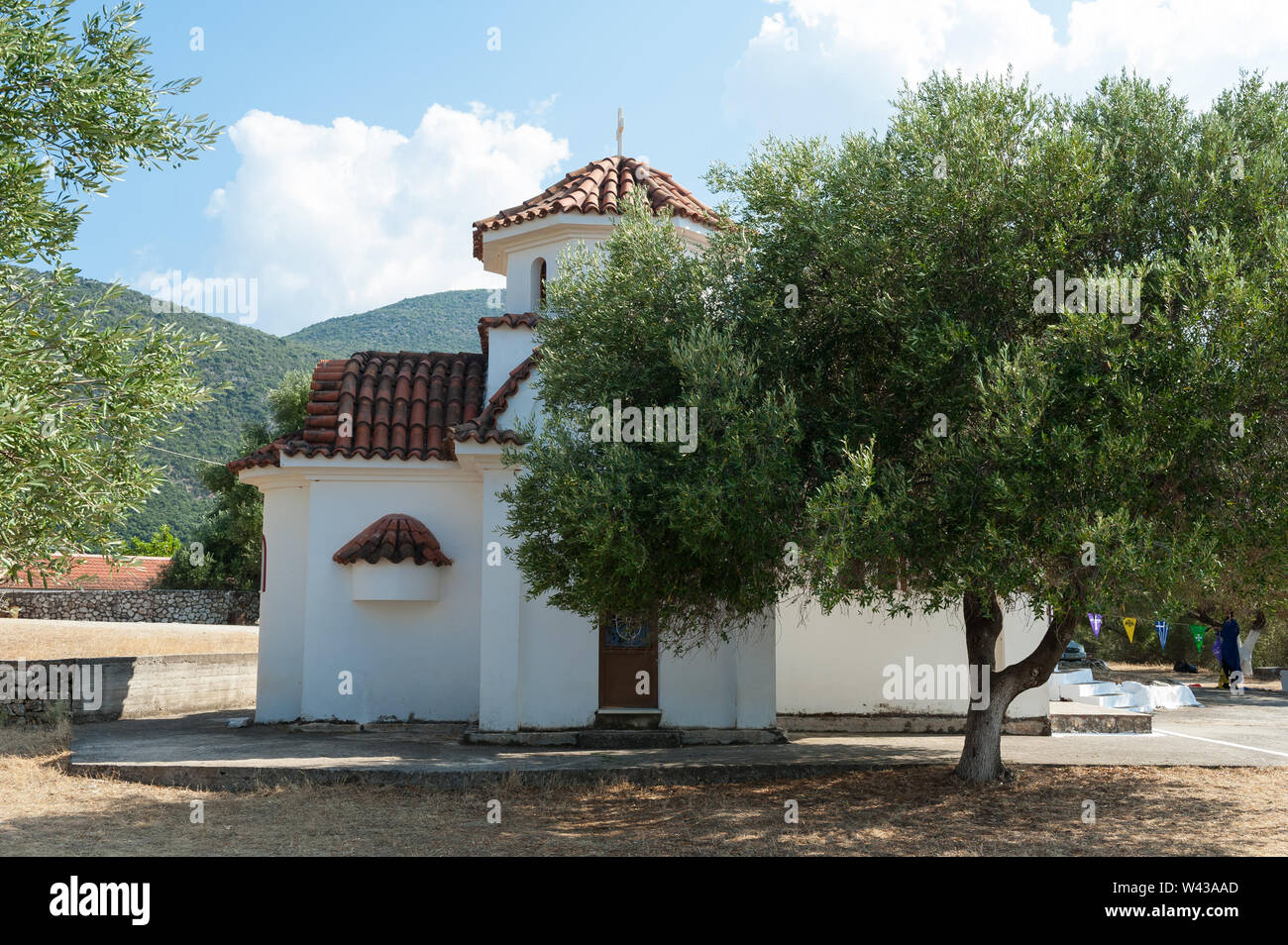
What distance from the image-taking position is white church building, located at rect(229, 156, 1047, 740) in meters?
14.1

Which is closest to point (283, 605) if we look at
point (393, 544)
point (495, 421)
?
point (393, 544)

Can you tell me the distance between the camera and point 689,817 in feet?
32.9

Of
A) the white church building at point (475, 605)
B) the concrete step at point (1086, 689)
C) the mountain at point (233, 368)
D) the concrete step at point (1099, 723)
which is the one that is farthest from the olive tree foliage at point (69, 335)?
the mountain at point (233, 368)

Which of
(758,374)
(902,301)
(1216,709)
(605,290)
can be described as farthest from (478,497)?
(1216,709)

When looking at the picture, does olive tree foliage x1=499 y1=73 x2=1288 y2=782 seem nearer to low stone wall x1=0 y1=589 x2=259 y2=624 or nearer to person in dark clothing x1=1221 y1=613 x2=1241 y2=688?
person in dark clothing x1=1221 y1=613 x2=1241 y2=688

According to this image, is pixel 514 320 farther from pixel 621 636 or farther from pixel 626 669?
pixel 626 669

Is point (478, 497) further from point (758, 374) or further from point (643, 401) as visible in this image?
point (758, 374)

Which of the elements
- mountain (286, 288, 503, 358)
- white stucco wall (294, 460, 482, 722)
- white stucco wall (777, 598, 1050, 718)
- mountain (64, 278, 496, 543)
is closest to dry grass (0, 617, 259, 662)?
white stucco wall (294, 460, 482, 722)

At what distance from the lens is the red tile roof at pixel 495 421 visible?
1375 centimetres

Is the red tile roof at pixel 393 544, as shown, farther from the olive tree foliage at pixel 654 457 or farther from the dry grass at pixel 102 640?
the dry grass at pixel 102 640

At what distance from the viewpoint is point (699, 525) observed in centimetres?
830

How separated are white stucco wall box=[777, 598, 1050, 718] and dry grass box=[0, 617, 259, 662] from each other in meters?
14.2

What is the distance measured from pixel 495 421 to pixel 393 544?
2.58 metres
